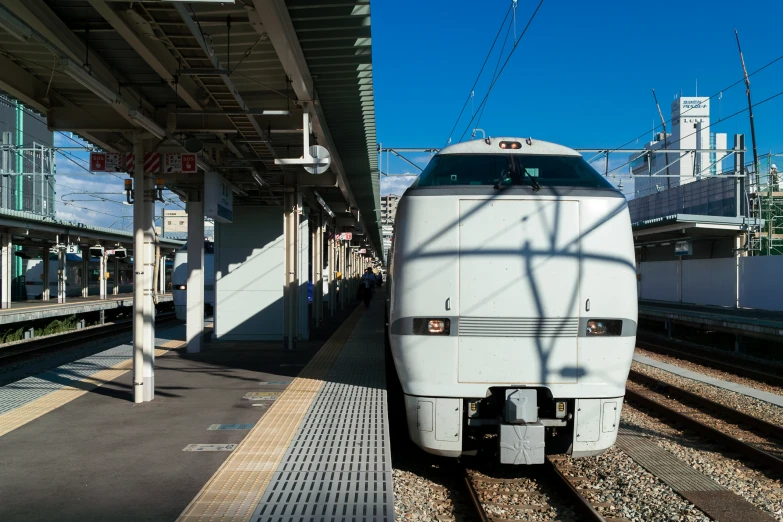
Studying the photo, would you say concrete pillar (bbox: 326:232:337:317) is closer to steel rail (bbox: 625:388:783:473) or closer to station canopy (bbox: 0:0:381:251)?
station canopy (bbox: 0:0:381:251)

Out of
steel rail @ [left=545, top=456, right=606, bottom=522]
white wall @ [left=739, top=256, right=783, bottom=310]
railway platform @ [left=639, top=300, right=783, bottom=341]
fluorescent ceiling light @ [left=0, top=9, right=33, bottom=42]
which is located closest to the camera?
Result: fluorescent ceiling light @ [left=0, top=9, right=33, bottom=42]

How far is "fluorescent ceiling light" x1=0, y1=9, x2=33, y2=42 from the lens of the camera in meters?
4.50

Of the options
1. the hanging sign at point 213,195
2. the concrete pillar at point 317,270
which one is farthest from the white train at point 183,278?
the hanging sign at point 213,195

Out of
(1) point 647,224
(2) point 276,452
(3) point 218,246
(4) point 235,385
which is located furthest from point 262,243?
(1) point 647,224

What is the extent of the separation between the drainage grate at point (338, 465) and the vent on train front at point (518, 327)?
48.8 inches

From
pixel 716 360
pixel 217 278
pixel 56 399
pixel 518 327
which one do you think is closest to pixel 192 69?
pixel 518 327

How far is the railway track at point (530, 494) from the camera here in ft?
16.8

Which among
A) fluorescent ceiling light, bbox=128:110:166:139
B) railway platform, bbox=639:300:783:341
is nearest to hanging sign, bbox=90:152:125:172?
fluorescent ceiling light, bbox=128:110:166:139

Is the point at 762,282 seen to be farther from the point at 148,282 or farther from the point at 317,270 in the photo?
the point at 148,282

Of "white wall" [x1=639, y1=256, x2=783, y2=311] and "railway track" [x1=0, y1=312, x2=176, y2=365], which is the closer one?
"railway track" [x1=0, y1=312, x2=176, y2=365]

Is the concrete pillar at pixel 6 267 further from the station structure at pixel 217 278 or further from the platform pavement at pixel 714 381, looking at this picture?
the platform pavement at pixel 714 381

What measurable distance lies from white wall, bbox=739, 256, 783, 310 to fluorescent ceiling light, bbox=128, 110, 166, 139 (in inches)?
734

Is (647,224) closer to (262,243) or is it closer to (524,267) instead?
(262,243)

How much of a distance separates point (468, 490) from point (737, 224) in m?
18.5
